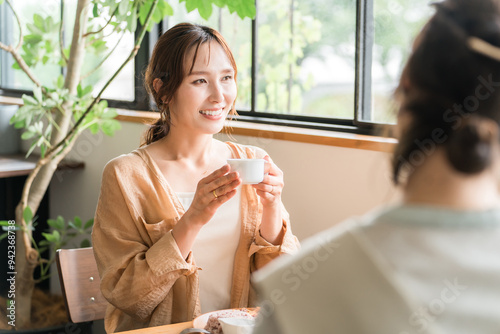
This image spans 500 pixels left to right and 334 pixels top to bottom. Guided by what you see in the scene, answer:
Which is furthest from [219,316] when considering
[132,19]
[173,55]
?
[132,19]

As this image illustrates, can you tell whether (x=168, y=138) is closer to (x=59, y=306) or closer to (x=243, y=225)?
(x=243, y=225)

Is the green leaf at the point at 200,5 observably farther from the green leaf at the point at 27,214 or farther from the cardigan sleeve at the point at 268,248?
the green leaf at the point at 27,214

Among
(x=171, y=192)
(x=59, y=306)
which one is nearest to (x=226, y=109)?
(x=171, y=192)

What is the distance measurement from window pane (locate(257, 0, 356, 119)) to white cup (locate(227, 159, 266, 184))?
103cm

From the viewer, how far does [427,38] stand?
594mm

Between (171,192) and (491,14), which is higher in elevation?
(491,14)

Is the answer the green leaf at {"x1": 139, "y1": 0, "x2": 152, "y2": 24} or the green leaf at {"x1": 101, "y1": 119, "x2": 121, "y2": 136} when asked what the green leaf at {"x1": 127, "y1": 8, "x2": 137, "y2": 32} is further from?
the green leaf at {"x1": 101, "y1": 119, "x2": 121, "y2": 136}

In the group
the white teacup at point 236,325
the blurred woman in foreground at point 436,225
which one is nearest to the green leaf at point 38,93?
the white teacup at point 236,325

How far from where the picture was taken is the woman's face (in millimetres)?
1815

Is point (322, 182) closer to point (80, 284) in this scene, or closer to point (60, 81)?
point (80, 284)

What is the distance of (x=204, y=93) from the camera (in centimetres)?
182

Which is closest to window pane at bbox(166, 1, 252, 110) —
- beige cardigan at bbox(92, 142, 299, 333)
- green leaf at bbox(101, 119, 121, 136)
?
green leaf at bbox(101, 119, 121, 136)

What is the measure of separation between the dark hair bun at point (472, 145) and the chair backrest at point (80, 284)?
1490mm

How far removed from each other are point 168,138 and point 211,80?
0.73ft
